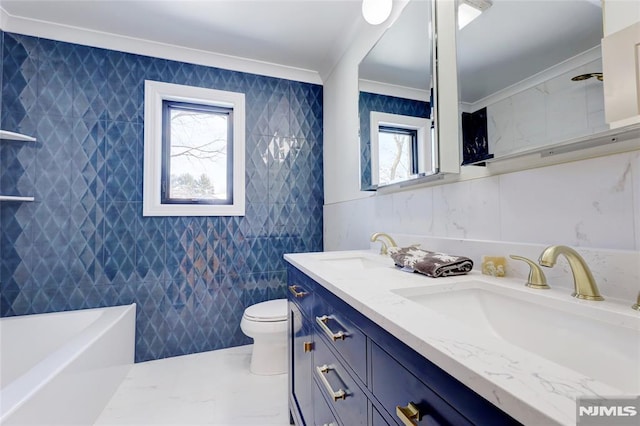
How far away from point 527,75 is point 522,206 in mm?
406

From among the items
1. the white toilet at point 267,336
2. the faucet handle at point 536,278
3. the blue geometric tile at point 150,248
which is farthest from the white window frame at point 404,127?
the blue geometric tile at point 150,248

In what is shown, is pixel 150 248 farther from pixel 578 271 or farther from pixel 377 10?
pixel 578 271

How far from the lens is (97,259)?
6.46ft

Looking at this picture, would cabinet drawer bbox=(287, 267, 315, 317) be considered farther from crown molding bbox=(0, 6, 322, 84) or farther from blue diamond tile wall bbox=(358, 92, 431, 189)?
crown molding bbox=(0, 6, 322, 84)

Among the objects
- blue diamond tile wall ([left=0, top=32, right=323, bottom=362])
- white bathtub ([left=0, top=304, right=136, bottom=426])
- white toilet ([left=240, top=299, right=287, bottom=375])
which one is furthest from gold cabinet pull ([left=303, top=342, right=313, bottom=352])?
blue diamond tile wall ([left=0, top=32, right=323, bottom=362])

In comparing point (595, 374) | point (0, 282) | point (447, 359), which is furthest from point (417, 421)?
point (0, 282)

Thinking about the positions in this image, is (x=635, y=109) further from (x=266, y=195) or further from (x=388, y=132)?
(x=266, y=195)

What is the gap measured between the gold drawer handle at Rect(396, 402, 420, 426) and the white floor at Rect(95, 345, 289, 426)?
48.1 inches

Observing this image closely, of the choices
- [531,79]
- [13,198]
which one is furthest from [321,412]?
[13,198]

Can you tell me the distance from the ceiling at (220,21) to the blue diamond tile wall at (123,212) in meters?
0.18

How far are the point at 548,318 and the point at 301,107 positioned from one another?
7.54 ft

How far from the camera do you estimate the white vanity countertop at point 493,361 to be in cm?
29

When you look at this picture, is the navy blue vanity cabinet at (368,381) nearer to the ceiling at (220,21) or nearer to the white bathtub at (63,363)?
the white bathtub at (63,363)

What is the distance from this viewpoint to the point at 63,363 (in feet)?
4.04
